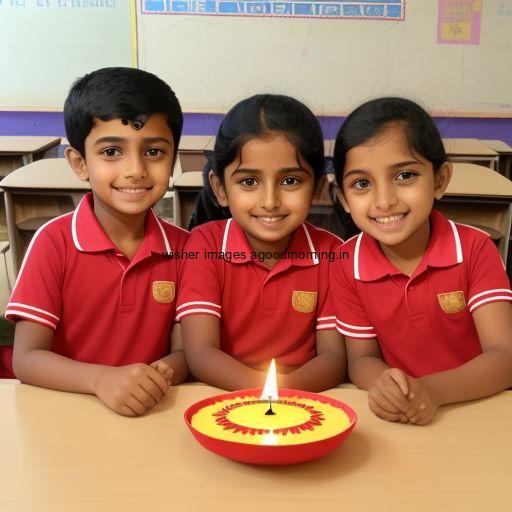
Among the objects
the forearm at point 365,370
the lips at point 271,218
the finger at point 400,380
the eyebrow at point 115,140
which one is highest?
the eyebrow at point 115,140

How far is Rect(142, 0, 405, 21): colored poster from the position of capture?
15.5ft

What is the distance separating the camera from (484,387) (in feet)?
3.20

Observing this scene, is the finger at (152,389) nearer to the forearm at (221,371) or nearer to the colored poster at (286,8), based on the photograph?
the forearm at (221,371)

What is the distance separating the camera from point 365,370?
1.17m

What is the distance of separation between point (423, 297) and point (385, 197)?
0.71 ft

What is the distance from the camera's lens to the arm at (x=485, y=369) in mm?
939

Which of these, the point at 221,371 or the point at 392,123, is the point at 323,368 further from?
the point at 392,123

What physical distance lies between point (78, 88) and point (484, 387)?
0.95 metres

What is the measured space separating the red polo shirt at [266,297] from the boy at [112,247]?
0.32 feet

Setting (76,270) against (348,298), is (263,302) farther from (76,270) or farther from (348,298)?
(76,270)

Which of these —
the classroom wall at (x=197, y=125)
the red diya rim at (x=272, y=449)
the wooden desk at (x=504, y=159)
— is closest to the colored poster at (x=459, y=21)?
the classroom wall at (x=197, y=125)

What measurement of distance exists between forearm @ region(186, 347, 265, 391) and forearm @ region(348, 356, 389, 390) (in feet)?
0.53

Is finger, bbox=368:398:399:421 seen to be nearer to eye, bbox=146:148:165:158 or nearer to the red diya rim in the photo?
the red diya rim

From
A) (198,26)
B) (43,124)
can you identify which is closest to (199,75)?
(198,26)
